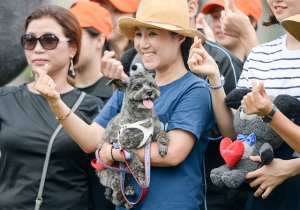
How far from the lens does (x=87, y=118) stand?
13.5 feet

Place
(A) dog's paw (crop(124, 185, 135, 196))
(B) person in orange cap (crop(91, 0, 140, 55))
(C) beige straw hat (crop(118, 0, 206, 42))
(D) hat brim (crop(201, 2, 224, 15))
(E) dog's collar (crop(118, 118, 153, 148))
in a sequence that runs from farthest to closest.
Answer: (D) hat brim (crop(201, 2, 224, 15))
(B) person in orange cap (crop(91, 0, 140, 55))
(C) beige straw hat (crop(118, 0, 206, 42))
(A) dog's paw (crop(124, 185, 135, 196))
(E) dog's collar (crop(118, 118, 153, 148))

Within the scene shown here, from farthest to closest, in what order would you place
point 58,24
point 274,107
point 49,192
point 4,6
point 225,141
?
1. point 4,6
2. point 58,24
3. point 49,192
4. point 225,141
5. point 274,107

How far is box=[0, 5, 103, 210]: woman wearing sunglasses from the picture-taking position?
394cm

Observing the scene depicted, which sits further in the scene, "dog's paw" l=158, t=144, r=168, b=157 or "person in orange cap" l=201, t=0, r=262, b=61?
"person in orange cap" l=201, t=0, r=262, b=61

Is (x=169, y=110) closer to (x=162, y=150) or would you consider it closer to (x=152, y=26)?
(x=162, y=150)

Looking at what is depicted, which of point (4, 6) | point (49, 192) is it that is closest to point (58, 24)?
point (4, 6)

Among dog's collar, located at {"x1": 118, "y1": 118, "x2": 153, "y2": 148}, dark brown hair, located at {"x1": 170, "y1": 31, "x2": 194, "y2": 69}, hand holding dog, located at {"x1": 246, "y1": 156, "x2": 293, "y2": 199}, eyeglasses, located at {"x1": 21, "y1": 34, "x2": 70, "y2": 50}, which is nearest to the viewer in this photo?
hand holding dog, located at {"x1": 246, "y1": 156, "x2": 293, "y2": 199}

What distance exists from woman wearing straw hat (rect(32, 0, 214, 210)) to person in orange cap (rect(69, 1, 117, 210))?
42.5 inches

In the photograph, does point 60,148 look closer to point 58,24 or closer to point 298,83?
point 58,24

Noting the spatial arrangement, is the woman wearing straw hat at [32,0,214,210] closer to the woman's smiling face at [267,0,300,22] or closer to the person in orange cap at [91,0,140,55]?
the woman's smiling face at [267,0,300,22]

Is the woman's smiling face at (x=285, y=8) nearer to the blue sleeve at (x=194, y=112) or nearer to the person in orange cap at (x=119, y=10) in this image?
the blue sleeve at (x=194, y=112)

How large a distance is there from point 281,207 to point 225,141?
454 mm

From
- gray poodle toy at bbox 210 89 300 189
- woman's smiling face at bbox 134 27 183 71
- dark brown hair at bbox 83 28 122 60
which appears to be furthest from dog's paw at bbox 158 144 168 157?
dark brown hair at bbox 83 28 122 60

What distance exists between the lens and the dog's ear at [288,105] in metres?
3.24
